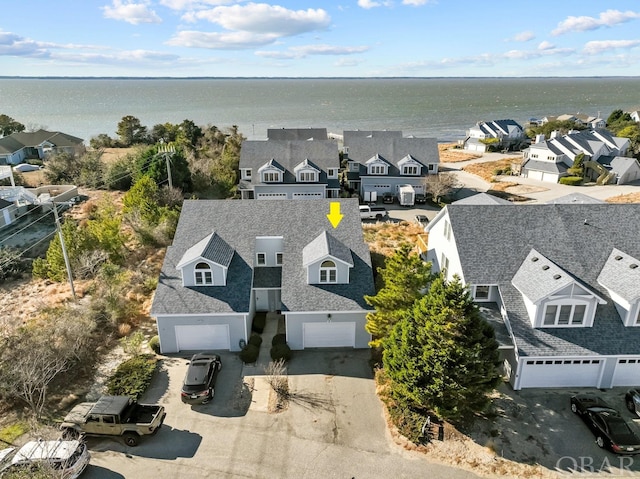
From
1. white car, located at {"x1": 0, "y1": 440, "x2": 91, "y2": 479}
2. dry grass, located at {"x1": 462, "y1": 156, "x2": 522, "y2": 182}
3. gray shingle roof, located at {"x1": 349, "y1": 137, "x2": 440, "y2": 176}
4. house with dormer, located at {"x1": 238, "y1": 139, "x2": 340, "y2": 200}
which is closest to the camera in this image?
white car, located at {"x1": 0, "y1": 440, "x2": 91, "y2": 479}

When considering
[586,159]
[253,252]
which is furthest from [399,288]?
[586,159]

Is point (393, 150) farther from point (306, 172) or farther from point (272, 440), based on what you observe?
point (272, 440)

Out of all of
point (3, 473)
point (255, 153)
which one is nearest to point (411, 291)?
→ point (3, 473)

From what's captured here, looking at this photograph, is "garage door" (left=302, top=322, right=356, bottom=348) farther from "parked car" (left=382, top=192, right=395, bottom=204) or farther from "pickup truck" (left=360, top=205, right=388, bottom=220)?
"parked car" (left=382, top=192, right=395, bottom=204)

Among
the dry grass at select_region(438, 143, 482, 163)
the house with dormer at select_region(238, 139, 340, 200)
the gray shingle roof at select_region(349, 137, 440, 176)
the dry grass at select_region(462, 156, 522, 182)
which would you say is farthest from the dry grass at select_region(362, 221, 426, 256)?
the dry grass at select_region(438, 143, 482, 163)

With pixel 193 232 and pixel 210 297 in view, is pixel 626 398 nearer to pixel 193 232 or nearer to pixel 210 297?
pixel 210 297

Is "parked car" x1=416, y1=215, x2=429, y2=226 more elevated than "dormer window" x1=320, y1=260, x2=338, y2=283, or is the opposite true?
"dormer window" x1=320, y1=260, x2=338, y2=283
